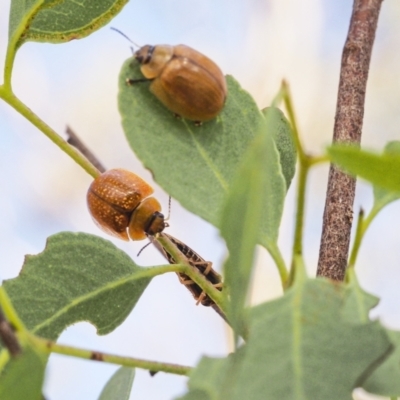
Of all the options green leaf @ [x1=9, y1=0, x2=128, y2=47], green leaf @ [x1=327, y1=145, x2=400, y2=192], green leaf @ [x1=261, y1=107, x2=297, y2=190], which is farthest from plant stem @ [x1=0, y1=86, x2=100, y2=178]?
green leaf @ [x1=327, y1=145, x2=400, y2=192]

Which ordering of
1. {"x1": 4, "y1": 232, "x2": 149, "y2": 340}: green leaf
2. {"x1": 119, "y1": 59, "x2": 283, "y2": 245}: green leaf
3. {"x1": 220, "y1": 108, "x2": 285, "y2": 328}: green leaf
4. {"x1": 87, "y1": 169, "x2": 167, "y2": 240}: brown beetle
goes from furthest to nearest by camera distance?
{"x1": 87, "y1": 169, "x2": 167, "y2": 240}: brown beetle < {"x1": 4, "y1": 232, "x2": 149, "y2": 340}: green leaf < {"x1": 119, "y1": 59, "x2": 283, "y2": 245}: green leaf < {"x1": 220, "y1": 108, "x2": 285, "y2": 328}: green leaf

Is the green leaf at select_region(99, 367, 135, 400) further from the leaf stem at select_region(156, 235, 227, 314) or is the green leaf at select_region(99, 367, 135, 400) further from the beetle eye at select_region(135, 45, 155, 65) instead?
the beetle eye at select_region(135, 45, 155, 65)

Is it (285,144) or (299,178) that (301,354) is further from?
(285,144)

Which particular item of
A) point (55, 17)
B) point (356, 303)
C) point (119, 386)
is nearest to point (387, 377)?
point (356, 303)

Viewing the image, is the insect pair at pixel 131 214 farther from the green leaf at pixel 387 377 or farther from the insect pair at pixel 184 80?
the green leaf at pixel 387 377

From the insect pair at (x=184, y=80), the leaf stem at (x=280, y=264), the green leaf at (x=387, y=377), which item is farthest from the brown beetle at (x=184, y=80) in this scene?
the green leaf at (x=387, y=377)

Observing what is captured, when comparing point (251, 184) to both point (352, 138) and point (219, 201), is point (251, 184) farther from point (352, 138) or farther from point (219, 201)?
point (352, 138)

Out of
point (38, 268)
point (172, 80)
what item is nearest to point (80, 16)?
point (172, 80)
